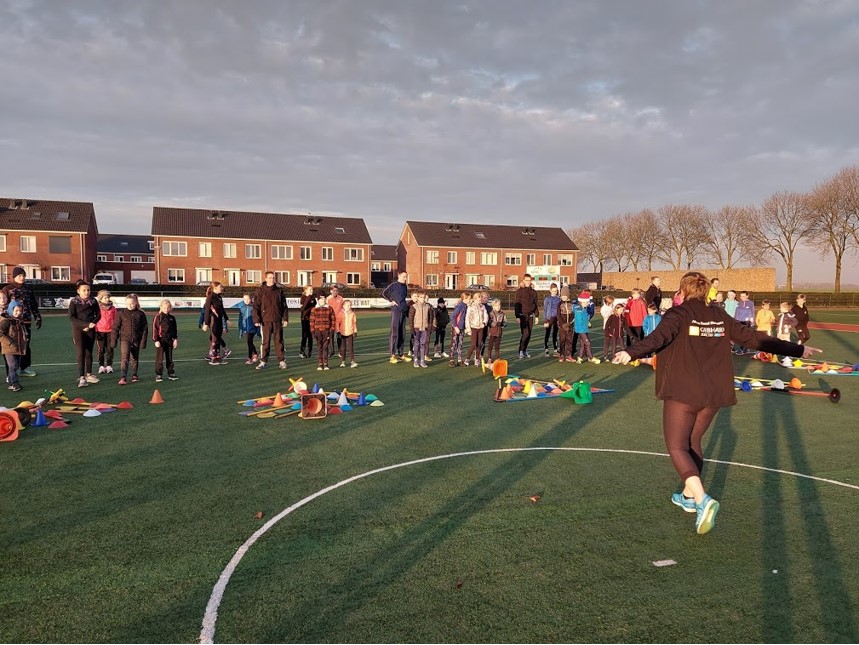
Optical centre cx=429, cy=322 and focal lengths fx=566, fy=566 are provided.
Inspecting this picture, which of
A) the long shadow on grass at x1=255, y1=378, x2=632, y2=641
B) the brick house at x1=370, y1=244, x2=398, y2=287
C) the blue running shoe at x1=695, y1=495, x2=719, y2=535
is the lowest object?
the long shadow on grass at x1=255, y1=378, x2=632, y2=641

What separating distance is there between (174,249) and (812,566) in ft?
206

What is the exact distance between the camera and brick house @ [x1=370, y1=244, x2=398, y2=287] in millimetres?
80375

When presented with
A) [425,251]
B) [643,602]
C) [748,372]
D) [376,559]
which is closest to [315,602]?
[376,559]

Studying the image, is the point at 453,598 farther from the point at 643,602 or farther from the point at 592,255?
the point at 592,255

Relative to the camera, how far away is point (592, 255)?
9131 centimetres

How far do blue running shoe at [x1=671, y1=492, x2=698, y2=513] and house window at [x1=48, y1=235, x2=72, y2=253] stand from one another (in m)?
63.7

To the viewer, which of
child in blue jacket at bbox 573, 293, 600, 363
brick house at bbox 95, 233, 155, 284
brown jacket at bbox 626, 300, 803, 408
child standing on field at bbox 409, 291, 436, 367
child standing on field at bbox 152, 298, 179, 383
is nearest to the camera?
brown jacket at bbox 626, 300, 803, 408

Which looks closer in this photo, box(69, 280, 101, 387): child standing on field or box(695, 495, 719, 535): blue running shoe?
box(695, 495, 719, 535): blue running shoe

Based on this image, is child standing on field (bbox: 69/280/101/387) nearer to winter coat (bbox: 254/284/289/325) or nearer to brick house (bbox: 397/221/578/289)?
winter coat (bbox: 254/284/289/325)

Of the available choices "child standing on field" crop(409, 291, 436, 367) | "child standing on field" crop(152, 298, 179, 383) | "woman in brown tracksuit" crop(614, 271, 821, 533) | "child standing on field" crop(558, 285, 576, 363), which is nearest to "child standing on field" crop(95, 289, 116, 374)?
"child standing on field" crop(152, 298, 179, 383)

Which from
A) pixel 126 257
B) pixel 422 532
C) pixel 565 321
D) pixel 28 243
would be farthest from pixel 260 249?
pixel 422 532

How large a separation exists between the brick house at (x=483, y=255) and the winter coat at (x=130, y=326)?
57.1 meters

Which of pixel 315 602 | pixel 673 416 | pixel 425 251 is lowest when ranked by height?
pixel 315 602

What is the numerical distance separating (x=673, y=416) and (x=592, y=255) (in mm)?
90453
